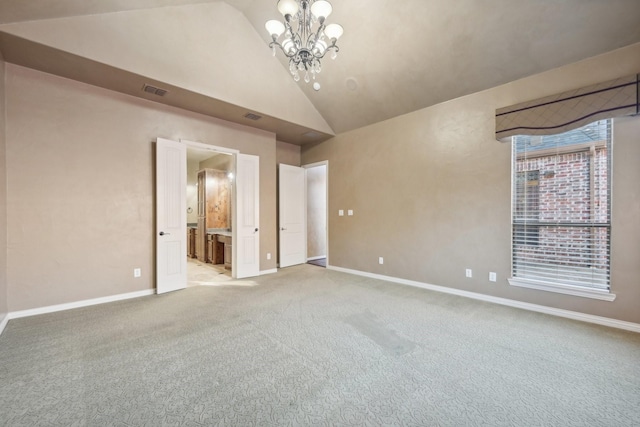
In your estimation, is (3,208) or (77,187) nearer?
(3,208)

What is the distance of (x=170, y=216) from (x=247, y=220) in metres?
1.35

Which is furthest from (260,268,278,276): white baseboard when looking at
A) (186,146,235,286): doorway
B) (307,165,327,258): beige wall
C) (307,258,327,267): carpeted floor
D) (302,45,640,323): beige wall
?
(307,165,327,258): beige wall

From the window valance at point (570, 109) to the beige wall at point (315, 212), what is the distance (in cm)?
424

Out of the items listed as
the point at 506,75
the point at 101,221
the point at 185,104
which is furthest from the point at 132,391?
the point at 506,75

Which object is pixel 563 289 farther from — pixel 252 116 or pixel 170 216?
pixel 170 216

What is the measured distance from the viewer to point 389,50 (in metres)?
3.63

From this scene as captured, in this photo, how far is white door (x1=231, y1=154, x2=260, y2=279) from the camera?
4918 millimetres

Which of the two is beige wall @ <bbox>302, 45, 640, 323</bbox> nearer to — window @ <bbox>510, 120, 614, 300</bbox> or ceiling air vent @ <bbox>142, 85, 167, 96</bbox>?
window @ <bbox>510, 120, 614, 300</bbox>

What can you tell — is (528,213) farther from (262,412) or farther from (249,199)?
(249,199)

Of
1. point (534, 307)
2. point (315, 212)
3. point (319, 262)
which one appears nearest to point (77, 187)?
point (319, 262)

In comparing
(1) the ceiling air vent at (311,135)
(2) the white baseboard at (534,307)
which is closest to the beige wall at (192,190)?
(1) the ceiling air vent at (311,135)

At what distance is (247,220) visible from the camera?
5.07 meters

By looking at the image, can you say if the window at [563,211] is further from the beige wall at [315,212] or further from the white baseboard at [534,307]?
the beige wall at [315,212]

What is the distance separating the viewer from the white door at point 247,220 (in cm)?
492
